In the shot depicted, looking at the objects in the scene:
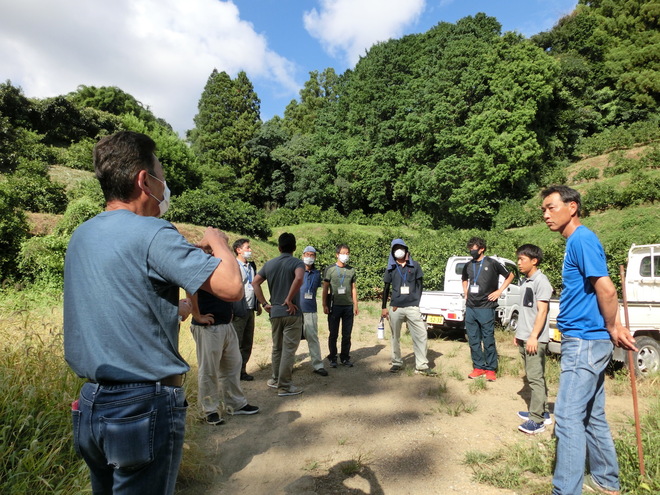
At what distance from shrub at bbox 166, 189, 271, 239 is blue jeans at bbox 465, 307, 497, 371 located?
1641 centimetres

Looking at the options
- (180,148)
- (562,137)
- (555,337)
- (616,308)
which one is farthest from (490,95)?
(616,308)

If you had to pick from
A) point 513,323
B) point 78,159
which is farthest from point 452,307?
point 78,159

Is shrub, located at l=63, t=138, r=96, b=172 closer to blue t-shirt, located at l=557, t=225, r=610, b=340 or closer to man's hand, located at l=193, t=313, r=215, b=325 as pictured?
man's hand, located at l=193, t=313, r=215, b=325

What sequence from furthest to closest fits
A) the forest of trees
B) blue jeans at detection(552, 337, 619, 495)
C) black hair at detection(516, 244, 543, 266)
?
1. the forest of trees
2. black hair at detection(516, 244, 543, 266)
3. blue jeans at detection(552, 337, 619, 495)

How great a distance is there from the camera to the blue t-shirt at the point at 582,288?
2.84 metres

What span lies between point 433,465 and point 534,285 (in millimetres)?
2381

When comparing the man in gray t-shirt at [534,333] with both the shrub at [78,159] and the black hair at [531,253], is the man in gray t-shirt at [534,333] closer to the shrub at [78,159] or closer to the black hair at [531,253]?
the black hair at [531,253]

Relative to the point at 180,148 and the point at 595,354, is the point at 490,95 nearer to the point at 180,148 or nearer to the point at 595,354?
the point at 180,148

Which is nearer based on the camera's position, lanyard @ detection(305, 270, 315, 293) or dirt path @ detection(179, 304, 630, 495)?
dirt path @ detection(179, 304, 630, 495)

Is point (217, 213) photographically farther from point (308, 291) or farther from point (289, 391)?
point (289, 391)

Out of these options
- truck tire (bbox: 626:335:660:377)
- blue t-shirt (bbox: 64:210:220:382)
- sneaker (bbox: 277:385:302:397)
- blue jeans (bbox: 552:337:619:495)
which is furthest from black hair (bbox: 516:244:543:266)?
blue t-shirt (bbox: 64:210:220:382)

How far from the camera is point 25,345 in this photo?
4047mm

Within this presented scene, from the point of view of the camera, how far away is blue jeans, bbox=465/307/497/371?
6.07m

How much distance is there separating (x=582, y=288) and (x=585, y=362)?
539 mm
